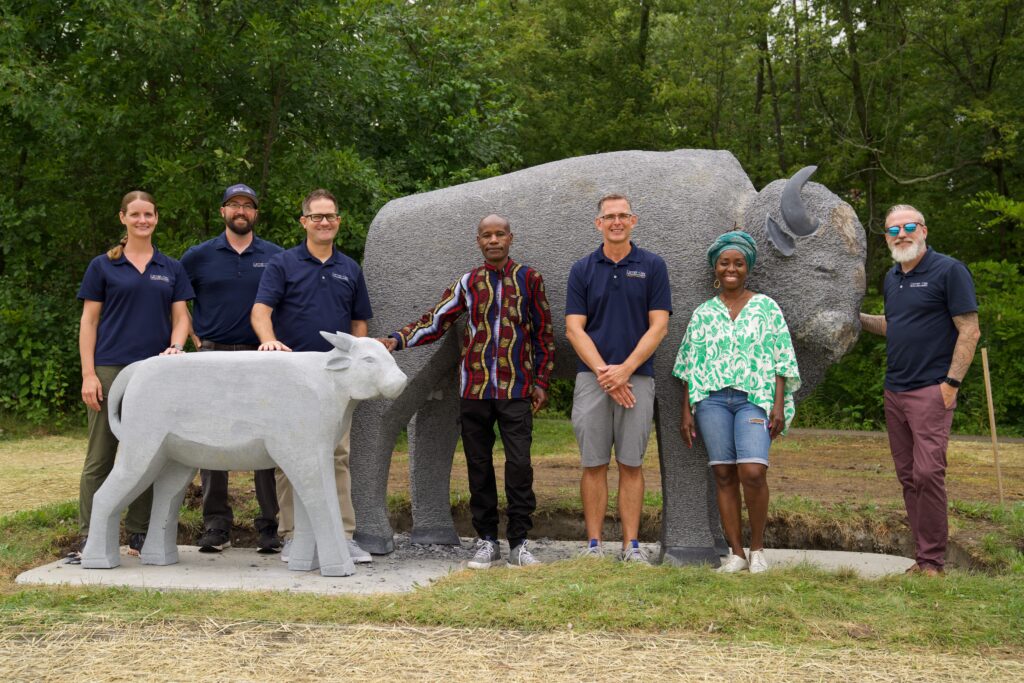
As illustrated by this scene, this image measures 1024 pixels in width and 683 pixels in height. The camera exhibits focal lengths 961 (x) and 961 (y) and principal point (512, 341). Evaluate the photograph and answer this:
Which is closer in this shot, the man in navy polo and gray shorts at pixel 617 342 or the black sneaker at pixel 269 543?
the man in navy polo and gray shorts at pixel 617 342

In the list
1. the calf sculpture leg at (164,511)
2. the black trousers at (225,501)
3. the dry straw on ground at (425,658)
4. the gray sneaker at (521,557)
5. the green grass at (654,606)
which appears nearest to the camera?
the dry straw on ground at (425,658)

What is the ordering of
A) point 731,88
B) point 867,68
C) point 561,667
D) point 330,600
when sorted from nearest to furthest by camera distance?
point 561,667 < point 330,600 < point 867,68 < point 731,88

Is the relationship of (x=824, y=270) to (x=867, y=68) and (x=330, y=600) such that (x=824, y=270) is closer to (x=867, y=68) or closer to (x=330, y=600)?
(x=330, y=600)

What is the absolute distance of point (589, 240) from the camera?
548 centimetres

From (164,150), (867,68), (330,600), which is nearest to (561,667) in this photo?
(330,600)

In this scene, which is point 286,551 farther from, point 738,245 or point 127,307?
point 738,245

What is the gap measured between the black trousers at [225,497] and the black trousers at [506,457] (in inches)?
49.9

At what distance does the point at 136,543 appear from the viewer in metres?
5.65

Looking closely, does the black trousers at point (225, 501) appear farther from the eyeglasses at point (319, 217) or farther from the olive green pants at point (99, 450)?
the eyeglasses at point (319, 217)

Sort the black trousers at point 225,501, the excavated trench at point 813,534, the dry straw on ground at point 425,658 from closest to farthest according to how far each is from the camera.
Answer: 1. the dry straw on ground at point 425,658
2. the black trousers at point 225,501
3. the excavated trench at point 813,534

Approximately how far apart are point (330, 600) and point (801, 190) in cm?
331

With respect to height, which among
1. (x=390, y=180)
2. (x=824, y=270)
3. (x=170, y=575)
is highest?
(x=390, y=180)

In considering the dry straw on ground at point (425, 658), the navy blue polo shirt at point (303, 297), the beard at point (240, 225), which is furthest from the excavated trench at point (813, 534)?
the dry straw on ground at point (425, 658)

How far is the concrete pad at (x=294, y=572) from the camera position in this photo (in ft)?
16.0
